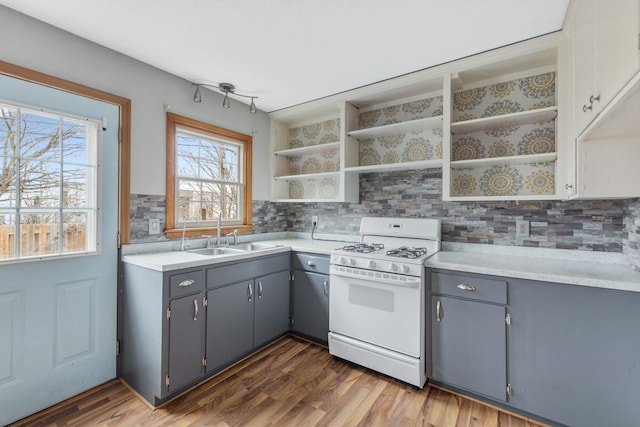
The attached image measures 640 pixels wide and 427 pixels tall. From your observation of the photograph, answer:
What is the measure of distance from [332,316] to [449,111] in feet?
6.28

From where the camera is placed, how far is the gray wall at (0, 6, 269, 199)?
169 cm

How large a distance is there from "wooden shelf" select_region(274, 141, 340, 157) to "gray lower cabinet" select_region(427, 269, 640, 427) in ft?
5.39

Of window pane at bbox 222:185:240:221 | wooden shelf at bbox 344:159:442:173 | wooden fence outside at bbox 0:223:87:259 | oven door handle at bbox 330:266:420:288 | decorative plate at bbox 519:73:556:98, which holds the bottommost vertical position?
oven door handle at bbox 330:266:420:288

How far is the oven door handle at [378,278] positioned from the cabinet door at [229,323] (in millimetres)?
722

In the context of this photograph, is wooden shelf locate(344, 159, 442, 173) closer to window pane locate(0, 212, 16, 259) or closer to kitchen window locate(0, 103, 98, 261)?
kitchen window locate(0, 103, 98, 261)

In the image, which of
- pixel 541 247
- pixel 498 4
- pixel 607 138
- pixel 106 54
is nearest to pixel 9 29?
pixel 106 54

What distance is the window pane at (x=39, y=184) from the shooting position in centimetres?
171

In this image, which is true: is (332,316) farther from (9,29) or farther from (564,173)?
(9,29)

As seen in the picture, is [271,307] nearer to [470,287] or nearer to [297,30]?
[470,287]

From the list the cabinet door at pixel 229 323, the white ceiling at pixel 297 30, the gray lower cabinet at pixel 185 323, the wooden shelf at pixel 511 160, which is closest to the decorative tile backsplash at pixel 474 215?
the wooden shelf at pixel 511 160

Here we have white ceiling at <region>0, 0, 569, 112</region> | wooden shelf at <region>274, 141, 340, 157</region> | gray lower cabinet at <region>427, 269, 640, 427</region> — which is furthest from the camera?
wooden shelf at <region>274, 141, 340, 157</region>

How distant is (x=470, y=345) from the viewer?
1.87 meters

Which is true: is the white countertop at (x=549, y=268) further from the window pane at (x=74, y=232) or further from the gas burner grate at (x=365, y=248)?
the window pane at (x=74, y=232)

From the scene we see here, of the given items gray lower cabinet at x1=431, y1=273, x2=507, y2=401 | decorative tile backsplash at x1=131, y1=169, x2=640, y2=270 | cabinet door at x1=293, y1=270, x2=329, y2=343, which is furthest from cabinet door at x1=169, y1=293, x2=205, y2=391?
gray lower cabinet at x1=431, y1=273, x2=507, y2=401
